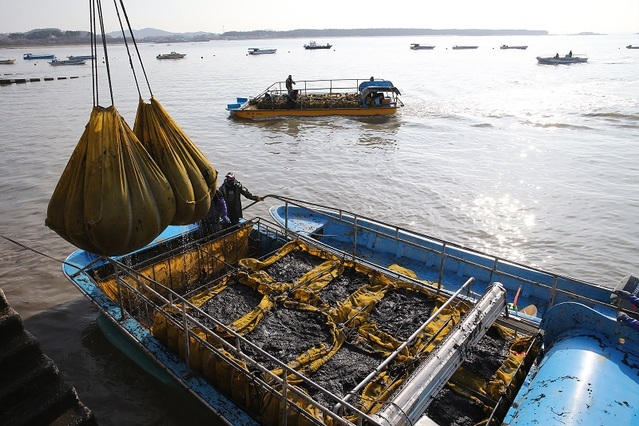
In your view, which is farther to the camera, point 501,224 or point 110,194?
point 501,224

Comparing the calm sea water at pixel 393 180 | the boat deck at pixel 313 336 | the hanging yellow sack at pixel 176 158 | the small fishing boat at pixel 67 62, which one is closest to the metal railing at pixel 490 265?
the boat deck at pixel 313 336

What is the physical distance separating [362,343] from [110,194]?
356cm

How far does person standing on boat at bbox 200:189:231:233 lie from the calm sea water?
287 centimetres

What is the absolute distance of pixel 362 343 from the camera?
222 inches

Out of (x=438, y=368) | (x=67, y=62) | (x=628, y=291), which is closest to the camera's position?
Answer: (x=438, y=368)

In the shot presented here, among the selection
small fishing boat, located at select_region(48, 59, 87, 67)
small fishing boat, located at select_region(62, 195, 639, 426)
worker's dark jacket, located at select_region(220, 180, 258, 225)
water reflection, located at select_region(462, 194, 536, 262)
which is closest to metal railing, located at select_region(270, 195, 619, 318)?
small fishing boat, located at select_region(62, 195, 639, 426)

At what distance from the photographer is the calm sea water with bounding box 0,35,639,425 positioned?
342 inches

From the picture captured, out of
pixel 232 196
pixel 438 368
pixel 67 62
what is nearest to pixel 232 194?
pixel 232 196

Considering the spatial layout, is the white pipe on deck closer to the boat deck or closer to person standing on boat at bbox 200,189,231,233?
the boat deck

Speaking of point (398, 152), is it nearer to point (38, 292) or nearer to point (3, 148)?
point (38, 292)

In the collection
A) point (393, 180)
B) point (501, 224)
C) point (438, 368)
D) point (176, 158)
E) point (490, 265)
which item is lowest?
point (501, 224)

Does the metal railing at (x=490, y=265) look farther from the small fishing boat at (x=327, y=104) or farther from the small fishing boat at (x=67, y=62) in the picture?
the small fishing boat at (x=67, y=62)

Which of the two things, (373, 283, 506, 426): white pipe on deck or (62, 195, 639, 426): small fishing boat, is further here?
(62, 195, 639, 426): small fishing boat

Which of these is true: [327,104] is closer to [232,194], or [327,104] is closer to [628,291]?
[232,194]
